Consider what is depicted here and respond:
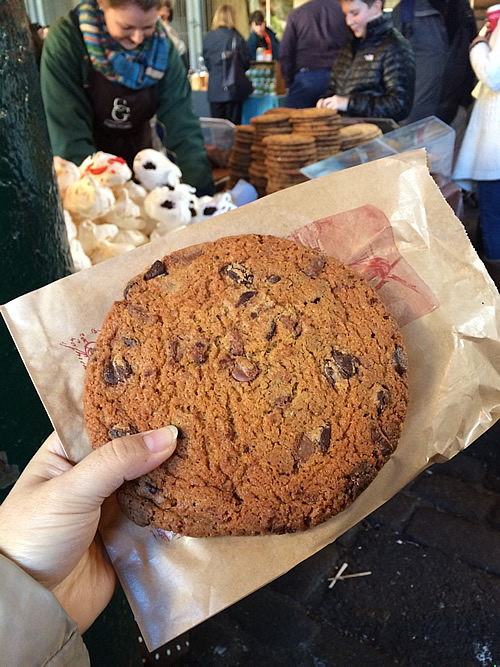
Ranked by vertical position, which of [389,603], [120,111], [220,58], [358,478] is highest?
[220,58]

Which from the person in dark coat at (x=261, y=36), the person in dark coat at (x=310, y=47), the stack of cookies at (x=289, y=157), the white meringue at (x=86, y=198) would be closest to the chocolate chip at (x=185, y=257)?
the white meringue at (x=86, y=198)

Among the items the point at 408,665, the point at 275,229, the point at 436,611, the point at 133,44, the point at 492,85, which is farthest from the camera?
the point at 492,85

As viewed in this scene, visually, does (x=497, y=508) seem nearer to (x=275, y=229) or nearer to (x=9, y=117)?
(x=275, y=229)

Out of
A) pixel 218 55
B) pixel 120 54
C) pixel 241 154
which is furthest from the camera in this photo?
pixel 218 55

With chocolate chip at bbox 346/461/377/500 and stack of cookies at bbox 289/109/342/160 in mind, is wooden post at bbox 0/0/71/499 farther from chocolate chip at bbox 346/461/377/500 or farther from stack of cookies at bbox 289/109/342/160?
stack of cookies at bbox 289/109/342/160

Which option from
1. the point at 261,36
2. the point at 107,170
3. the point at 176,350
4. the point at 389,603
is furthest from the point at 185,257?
the point at 261,36

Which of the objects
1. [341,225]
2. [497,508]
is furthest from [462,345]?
[497,508]

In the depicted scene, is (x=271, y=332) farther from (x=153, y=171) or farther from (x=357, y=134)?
(x=357, y=134)
